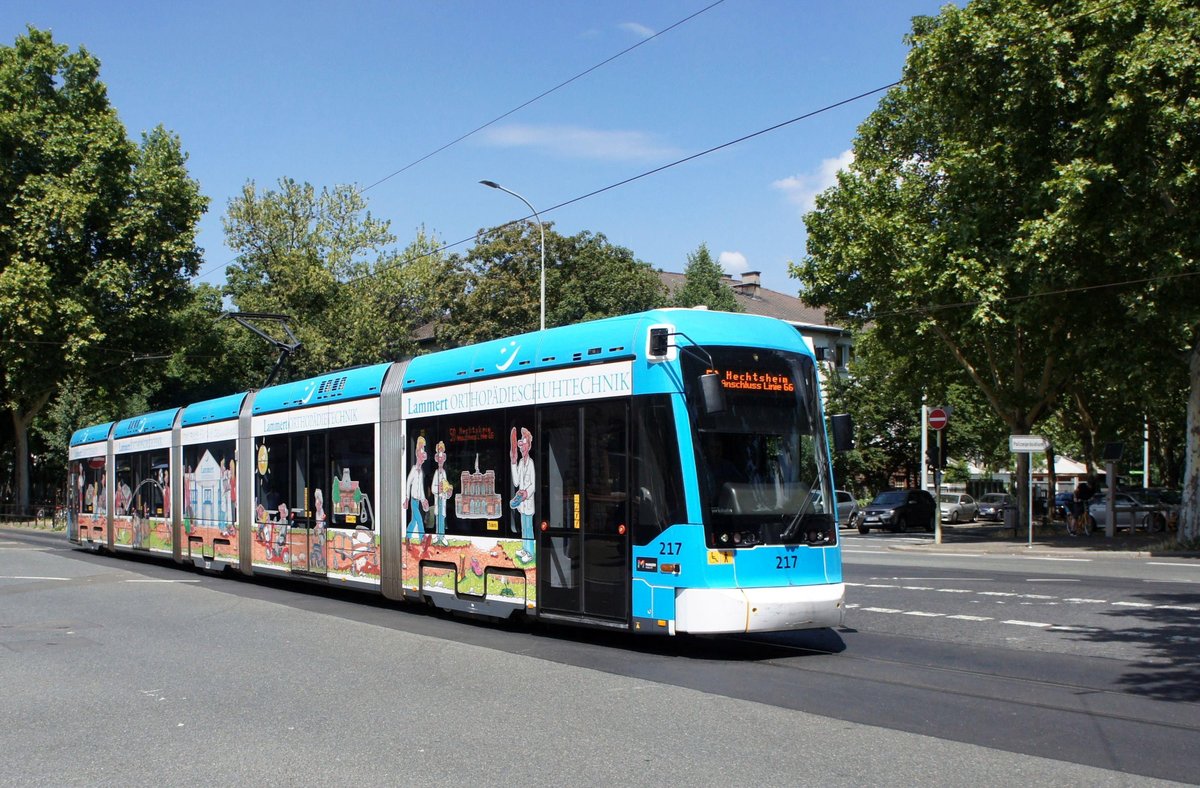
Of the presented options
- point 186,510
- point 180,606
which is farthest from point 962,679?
point 186,510

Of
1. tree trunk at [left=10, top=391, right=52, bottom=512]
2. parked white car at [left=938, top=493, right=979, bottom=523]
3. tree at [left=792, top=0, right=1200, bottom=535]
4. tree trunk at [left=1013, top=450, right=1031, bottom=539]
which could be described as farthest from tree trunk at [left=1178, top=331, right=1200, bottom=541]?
tree trunk at [left=10, top=391, right=52, bottom=512]

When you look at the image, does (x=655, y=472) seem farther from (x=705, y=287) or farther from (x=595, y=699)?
(x=705, y=287)

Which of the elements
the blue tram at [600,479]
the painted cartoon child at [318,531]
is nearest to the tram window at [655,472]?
the blue tram at [600,479]

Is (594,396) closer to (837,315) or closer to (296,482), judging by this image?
(296,482)

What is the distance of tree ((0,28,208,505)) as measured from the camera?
1703 inches

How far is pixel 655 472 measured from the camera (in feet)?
33.7

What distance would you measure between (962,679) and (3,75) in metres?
45.8

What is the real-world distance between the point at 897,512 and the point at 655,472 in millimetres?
36218

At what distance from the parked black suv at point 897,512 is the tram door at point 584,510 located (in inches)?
1384

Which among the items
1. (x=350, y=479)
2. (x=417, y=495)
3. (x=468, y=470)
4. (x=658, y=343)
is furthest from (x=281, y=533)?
(x=658, y=343)

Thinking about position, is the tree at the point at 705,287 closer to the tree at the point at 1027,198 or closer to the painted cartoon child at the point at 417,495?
the tree at the point at 1027,198

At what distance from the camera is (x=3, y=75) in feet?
Answer: 144

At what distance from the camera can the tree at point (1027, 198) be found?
25016 millimetres

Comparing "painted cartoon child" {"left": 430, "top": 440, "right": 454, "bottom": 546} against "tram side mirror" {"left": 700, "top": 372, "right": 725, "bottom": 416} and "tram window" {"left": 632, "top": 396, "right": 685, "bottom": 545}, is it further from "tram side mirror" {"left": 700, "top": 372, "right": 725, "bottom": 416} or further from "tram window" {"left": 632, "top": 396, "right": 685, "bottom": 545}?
A: "tram side mirror" {"left": 700, "top": 372, "right": 725, "bottom": 416}
